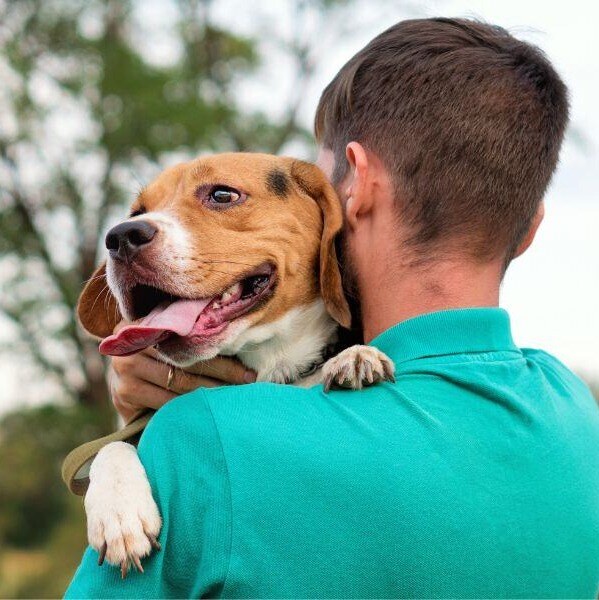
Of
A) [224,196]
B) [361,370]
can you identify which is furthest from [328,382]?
[224,196]

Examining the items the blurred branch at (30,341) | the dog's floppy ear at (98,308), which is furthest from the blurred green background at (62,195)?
the dog's floppy ear at (98,308)

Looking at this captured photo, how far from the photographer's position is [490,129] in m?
2.59

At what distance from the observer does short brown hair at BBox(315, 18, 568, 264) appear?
258cm

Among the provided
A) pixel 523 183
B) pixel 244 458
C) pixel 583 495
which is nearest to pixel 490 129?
pixel 523 183

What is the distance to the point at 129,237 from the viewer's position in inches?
117

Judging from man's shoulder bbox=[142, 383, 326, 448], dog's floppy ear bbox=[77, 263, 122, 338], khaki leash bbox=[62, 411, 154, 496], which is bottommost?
khaki leash bbox=[62, 411, 154, 496]

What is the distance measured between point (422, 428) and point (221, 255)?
1240 millimetres

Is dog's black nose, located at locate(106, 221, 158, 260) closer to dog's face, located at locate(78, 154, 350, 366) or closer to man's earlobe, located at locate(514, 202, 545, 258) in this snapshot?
dog's face, located at locate(78, 154, 350, 366)

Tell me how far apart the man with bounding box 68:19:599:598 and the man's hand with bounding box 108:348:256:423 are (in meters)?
0.64

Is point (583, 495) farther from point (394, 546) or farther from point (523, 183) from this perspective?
point (523, 183)

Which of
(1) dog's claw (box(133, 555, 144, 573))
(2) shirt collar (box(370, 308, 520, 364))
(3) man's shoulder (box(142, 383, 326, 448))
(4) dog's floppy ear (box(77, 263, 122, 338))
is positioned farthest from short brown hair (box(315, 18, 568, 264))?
(4) dog's floppy ear (box(77, 263, 122, 338))

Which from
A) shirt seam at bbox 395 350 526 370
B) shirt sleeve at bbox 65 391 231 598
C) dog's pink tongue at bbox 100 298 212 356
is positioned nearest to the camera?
shirt sleeve at bbox 65 391 231 598

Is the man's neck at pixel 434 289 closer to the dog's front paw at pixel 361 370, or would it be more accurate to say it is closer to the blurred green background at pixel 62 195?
the dog's front paw at pixel 361 370

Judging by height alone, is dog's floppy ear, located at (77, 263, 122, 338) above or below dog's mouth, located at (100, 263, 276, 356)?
below
